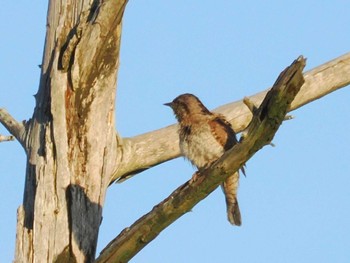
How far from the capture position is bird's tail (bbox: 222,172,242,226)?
812cm

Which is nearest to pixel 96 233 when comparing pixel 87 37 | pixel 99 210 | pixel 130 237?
pixel 99 210

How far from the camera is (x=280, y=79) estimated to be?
5.00 meters

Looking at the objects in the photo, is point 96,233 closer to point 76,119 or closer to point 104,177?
point 104,177

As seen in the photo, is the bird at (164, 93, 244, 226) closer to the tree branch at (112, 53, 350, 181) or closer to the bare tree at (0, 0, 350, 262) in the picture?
the tree branch at (112, 53, 350, 181)

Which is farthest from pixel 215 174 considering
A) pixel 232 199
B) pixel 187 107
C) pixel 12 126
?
pixel 187 107

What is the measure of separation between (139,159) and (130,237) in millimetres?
1740

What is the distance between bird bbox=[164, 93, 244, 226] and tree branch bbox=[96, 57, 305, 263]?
1.90 m

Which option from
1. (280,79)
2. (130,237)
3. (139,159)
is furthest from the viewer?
(139,159)

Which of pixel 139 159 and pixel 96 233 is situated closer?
pixel 96 233

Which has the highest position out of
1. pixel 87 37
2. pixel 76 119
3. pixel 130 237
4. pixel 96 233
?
pixel 87 37

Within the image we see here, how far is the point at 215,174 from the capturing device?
18.7 ft

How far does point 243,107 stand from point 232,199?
0.85 m

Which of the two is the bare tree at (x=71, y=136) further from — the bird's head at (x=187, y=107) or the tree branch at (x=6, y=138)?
the bird's head at (x=187, y=107)

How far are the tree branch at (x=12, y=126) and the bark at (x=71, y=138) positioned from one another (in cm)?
15
